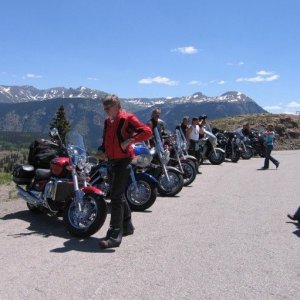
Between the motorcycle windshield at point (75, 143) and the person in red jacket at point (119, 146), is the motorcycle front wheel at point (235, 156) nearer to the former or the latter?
the motorcycle windshield at point (75, 143)

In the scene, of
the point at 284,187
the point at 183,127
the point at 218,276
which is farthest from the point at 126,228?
the point at 183,127

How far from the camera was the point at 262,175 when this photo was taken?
15.5 m

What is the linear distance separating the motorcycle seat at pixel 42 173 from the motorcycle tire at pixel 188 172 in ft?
17.4

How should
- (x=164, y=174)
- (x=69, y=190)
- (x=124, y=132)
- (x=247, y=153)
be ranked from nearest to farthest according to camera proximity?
(x=124, y=132), (x=69, y=190), (x=164, y=174), (x=247, y=153)

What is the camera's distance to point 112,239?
6.27m

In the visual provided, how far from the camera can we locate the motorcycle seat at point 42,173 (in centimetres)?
777

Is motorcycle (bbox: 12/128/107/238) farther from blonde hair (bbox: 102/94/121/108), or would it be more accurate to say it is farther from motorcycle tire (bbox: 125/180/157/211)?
motorcycle tire (bbox: 125/180/157/211)

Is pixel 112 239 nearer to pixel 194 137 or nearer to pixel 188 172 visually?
pixel 188 172

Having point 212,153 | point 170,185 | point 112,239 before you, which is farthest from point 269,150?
point 112,239

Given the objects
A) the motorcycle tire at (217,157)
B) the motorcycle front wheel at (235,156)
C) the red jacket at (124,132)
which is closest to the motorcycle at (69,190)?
the red jacket at (124,132)

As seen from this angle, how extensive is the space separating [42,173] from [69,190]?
87 centimetres

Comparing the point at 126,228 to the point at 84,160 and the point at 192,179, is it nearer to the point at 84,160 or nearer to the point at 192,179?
the point at 84,160

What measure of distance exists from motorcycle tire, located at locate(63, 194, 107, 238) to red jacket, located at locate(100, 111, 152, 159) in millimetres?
702

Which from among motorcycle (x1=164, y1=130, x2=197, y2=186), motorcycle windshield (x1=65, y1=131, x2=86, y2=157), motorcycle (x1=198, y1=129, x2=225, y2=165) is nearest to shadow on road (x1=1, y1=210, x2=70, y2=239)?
motorcycle windshield (x1=65, y1=131, x2=86, y2=157)
